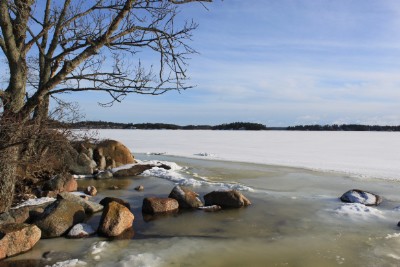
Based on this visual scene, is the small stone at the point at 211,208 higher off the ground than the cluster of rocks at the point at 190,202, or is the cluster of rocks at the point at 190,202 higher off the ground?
the cluster of rocks at the point at 190,202

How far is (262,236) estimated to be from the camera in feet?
22.2

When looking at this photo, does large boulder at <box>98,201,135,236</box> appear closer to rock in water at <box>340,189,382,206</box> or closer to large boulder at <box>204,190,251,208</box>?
large boulder at <box>204,190,251,208</box>

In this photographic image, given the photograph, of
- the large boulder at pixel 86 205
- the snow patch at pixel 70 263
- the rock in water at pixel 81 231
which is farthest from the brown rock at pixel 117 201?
the snow patch at pixel 70 263

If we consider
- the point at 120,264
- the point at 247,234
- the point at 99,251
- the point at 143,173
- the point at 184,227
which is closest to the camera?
the point at 120,264

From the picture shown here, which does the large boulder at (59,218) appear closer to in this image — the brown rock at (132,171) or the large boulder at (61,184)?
the large boulder at (61,184)

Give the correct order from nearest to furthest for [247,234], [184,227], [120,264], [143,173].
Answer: [120,264]
[247,234]
[184,227]
[143,173]

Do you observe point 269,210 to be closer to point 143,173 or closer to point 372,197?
point 372,197

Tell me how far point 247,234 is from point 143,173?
27.5 ft

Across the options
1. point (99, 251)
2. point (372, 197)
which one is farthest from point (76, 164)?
point (372, 197)

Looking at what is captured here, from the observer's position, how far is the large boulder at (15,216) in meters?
6.79

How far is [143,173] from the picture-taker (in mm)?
14688

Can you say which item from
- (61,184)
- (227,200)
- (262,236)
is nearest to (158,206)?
(227,200)

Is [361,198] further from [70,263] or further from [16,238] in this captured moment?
[16,238]

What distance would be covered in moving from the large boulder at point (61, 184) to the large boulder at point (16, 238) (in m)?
4.25
